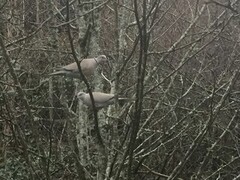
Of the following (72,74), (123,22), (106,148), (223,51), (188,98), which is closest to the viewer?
(72,74)

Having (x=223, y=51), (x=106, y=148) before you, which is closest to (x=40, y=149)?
(x=106, y=148)

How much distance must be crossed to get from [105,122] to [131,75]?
9.77 ft

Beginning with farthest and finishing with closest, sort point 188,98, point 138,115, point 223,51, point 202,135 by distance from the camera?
point 223,51, point 188,98, point 202,135, point 138,115

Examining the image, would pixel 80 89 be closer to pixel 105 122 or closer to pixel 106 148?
pixel 105 122

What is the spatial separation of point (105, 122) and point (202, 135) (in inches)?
41.4

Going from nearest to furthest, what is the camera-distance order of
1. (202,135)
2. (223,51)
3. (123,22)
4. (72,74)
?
(202,135)
(72,74)
(123,22)
(223,51)

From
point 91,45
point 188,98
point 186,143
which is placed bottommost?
point 186,143

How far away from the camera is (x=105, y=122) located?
376 cm

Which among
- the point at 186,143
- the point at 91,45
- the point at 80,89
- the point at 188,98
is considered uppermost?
the point at 91,45

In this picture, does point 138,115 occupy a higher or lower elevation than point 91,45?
lower

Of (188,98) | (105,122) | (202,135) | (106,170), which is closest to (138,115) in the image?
(202,135)

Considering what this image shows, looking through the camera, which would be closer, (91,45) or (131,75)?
(91,45)

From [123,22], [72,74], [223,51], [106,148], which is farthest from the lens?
[223,51]

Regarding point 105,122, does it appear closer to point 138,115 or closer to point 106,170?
point 106,170
